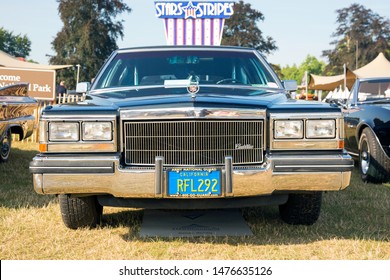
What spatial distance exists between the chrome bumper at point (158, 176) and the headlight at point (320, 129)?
15cm

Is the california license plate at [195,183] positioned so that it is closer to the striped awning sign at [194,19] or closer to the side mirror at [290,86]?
the side mirror at [290,86]

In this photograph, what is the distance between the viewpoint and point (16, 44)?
84.4 meters

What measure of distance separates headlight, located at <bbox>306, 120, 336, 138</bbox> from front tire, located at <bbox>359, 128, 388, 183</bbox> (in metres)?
2.96

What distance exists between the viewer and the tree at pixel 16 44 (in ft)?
266

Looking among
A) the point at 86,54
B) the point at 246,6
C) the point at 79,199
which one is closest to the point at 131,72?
the point at 79,199

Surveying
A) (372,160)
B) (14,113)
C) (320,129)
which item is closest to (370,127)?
(372,160)

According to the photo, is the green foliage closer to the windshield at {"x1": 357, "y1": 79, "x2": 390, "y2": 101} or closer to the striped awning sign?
the striped awning sign

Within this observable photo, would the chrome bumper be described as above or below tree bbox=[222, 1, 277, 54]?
below

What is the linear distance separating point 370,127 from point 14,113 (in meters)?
5.09

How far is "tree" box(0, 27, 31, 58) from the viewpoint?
266ft

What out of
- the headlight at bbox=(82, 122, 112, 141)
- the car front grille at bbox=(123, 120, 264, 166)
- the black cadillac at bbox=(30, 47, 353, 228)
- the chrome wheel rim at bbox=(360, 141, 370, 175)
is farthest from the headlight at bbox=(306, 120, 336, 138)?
the chrome wheel rim at bbox=(360, 141, 370, 175)

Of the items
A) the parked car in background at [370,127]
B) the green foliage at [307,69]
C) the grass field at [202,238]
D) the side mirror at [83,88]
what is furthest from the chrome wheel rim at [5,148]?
the green foliage at [307,69]

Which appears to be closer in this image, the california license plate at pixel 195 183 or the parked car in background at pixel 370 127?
the california license plate at pixel 195 183
